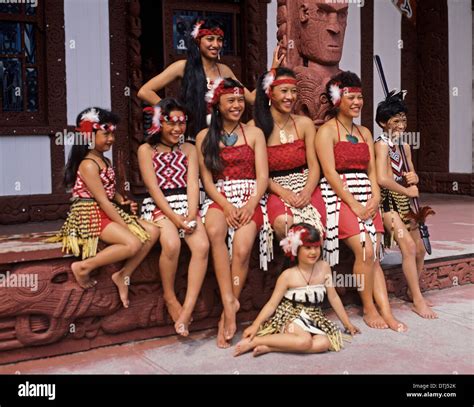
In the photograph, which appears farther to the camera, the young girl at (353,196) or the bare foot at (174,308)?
the young girl at (353,196)

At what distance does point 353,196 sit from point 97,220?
1.68m

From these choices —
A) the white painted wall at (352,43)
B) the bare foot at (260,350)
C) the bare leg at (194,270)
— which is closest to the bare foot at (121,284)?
the bare leg at (194,270)

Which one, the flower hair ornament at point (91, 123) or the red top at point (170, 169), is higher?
the flower hair ornament at point (91, 123)

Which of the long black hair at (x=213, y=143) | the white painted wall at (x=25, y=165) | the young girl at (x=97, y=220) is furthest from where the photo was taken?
the white painted wall at (x=25, y=165)

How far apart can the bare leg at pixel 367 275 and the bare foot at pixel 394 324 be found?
1.1 inches

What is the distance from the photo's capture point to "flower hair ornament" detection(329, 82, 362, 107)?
4488 mm

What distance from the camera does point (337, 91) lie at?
14.9ft

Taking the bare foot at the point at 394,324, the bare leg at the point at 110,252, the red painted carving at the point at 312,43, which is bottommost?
the bare foot at the point at 394,324

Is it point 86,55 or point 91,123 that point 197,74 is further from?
point 86,55

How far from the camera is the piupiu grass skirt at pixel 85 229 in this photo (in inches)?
149

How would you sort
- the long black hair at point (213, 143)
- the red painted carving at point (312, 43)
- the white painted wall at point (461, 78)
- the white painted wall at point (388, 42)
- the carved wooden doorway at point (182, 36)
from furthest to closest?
the white painted wall at point (461, 78), the white painted wall at point (388, 42), the carved wooden doorway at point (182, 36), the red painted carving at point (312, 43), the long black hair at point (213, 143)

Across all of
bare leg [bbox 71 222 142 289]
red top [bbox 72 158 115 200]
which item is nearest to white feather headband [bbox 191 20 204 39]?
red top [bbox 72 158 115 200]

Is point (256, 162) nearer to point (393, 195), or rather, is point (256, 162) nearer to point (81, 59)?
point (393, 195)

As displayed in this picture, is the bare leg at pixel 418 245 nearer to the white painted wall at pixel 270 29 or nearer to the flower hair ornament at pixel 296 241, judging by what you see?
the flower hair ornament at pixel 296 241
